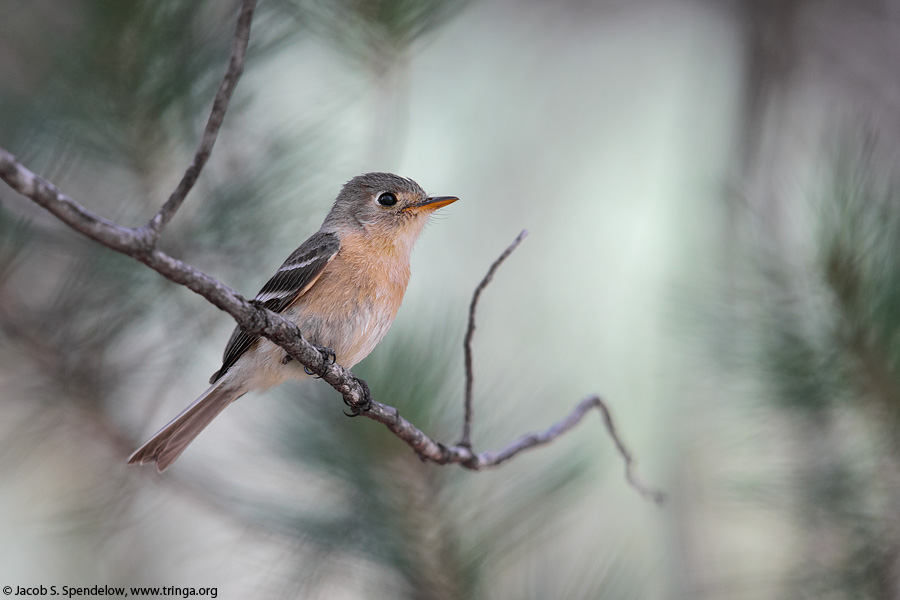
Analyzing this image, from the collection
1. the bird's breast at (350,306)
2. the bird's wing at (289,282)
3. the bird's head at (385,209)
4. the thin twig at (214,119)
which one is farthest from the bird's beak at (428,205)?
the thin twig at (214,119)

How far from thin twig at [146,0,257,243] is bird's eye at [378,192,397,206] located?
2158mm

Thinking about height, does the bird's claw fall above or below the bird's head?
below

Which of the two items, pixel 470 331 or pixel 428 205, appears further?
pixel 428 205

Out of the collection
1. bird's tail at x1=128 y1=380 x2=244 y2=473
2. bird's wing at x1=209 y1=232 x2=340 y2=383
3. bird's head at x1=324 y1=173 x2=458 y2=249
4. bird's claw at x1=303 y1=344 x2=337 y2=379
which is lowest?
bird's tail at x1=128 y1=380 x2=244 y2=473

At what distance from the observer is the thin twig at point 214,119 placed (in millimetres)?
1285

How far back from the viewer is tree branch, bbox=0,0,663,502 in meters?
1.20

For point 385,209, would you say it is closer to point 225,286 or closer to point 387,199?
point 387,199

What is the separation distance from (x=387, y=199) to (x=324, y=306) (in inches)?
26.2

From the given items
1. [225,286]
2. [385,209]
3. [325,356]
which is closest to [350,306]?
[385,209]

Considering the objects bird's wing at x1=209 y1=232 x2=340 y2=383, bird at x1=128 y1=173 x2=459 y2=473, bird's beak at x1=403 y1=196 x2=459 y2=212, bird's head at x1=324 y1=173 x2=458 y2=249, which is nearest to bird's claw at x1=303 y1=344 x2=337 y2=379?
bird at x1=128 y1=173 x2=459 y2=473

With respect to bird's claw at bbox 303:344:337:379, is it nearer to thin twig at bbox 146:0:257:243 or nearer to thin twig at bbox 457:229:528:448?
thin twig at bbox 457:229:528:448

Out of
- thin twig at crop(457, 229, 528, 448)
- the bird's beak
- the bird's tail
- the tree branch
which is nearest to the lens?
the tree branch

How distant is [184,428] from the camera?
9.51 feet

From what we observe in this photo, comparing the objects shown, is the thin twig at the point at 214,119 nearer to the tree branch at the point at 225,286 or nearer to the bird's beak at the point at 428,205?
the tree branch at the point at 225,286
